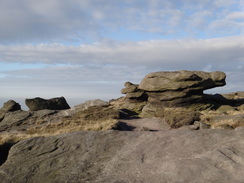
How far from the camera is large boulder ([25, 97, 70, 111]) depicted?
36219 mm

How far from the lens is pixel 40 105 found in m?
36.5

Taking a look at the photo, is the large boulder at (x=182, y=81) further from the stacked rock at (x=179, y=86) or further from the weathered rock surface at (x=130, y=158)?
the weathered rock surface at (x=130, y=158)

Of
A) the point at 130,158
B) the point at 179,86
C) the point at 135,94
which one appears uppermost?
the point at 179,86

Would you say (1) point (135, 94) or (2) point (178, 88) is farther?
(1) point (135, 94)

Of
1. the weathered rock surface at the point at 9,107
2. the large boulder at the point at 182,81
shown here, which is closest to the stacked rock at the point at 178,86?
the large boulder at the point at 182,81

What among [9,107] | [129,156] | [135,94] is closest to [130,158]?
[129,156]

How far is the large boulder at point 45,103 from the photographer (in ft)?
119

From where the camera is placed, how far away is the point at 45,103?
37.3m

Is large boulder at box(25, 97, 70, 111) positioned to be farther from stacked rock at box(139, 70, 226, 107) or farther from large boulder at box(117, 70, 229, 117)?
stacked rock at box(139, 70, 226, 107)

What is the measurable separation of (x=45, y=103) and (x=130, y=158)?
3056 cm

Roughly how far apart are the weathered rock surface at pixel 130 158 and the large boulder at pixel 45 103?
88.1 feet

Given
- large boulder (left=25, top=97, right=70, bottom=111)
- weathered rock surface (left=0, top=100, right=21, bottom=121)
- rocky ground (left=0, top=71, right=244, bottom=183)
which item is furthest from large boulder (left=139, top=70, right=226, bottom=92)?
rocky ground (left=0, top=71, right=244, bottom=183)

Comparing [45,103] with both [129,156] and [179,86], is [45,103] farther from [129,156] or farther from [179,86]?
[129,156]

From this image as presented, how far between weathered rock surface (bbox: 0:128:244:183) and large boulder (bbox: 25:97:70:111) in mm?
26863
